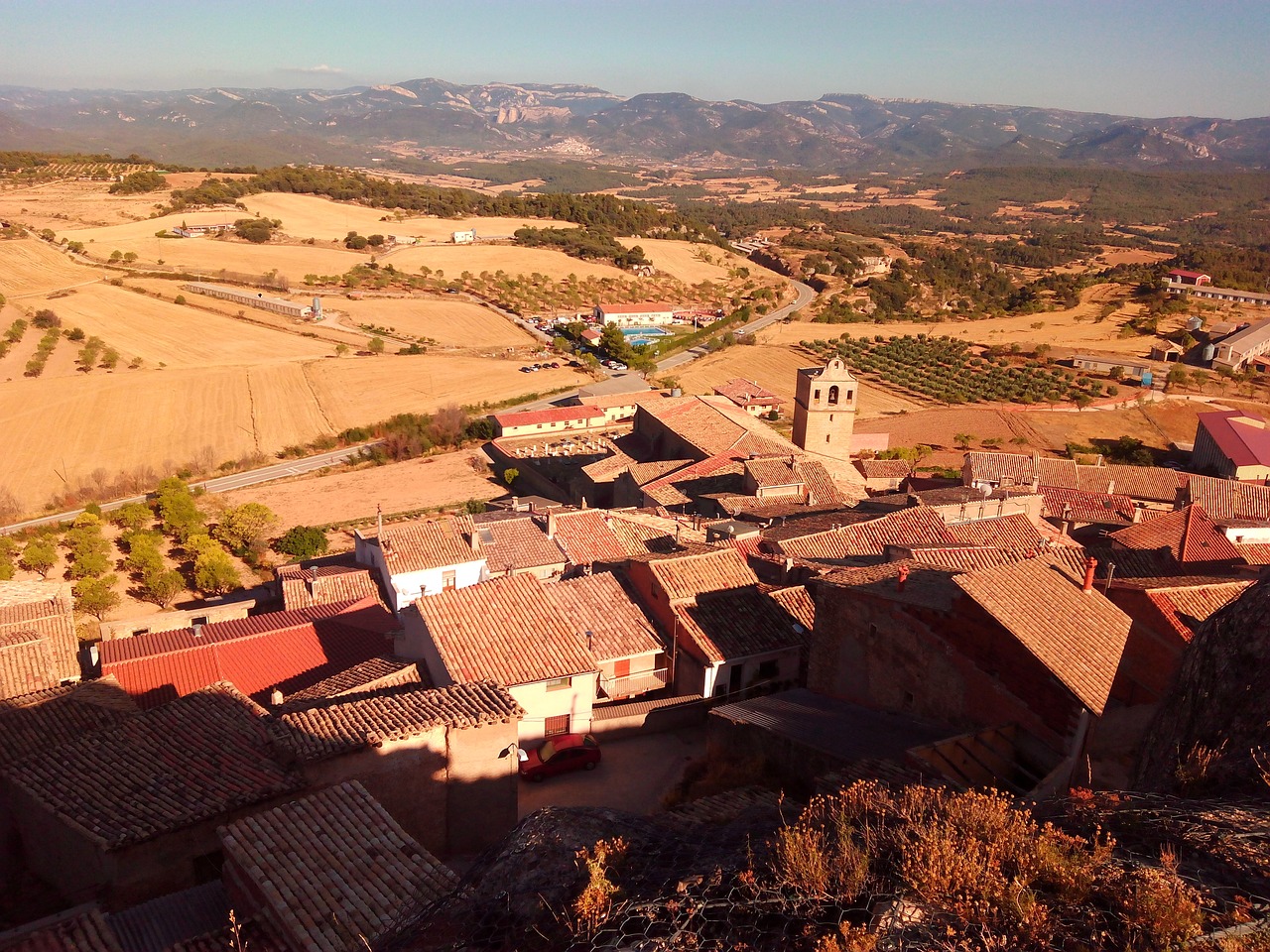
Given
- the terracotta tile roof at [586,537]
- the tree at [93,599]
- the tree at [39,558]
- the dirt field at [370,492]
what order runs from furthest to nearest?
1. the dirt field at [370,492]
2. the tree at [39,558]
3. the tree at [93,599]
4. the terracotta tile roof at [586,537]

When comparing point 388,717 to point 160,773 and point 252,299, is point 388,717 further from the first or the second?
point 252,299

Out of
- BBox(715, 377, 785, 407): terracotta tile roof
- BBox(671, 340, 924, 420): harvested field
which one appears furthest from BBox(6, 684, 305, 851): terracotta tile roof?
BBox(671, 340, 924, 420): harvested field

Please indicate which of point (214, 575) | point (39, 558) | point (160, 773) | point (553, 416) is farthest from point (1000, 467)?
point (39, 558)

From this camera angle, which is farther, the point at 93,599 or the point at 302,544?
the point at 302,544

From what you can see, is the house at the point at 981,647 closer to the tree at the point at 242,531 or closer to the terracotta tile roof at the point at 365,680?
the terracotta tile roof at the point at 365,680

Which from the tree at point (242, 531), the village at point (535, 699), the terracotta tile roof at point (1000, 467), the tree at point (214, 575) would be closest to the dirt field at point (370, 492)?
the tree at point (242, 531)

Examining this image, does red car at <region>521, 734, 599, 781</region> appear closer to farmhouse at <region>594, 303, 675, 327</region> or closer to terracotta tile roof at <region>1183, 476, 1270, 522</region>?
terracotta tile roof at <region>1183, 476, 1270, 522</region>

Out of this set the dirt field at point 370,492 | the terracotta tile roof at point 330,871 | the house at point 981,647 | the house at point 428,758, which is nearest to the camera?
the terracotta tile roof at point 330,871
